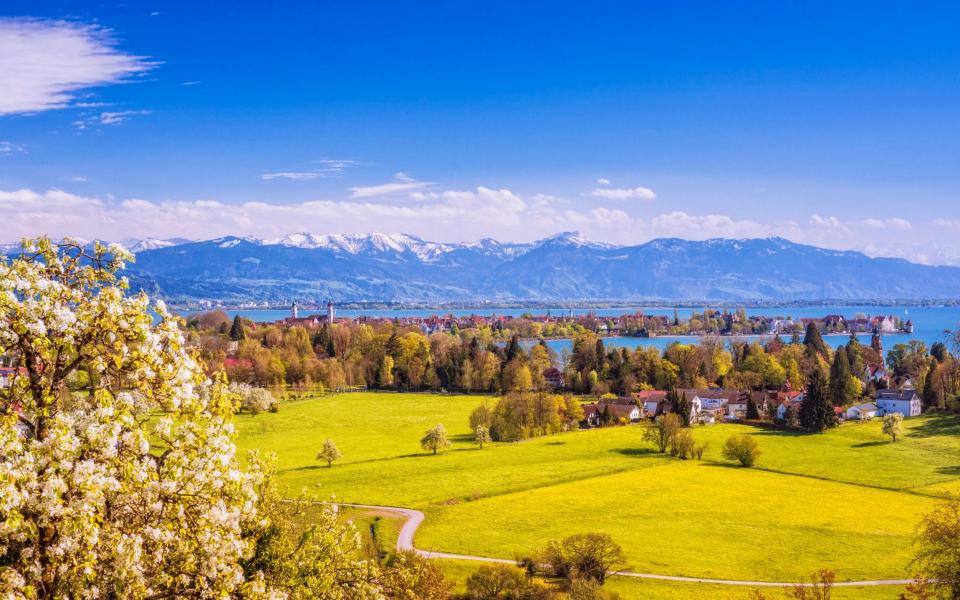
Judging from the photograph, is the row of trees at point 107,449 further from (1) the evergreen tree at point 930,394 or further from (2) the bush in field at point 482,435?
(1) the evergreen tree at point 930,394

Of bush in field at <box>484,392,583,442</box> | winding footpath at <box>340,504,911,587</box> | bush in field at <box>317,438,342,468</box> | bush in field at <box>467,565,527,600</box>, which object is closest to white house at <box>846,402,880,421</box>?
bush in field at <box>484,392,583,442</box>

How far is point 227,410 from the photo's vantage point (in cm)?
884

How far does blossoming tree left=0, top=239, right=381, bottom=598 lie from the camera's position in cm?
773

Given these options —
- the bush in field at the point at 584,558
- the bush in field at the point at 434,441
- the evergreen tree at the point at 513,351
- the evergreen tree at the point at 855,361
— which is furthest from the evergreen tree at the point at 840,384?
the bush in field at the point at 584,558

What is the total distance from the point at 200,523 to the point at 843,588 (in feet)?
115

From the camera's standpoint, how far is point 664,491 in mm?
56594

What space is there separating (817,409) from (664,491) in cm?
3539

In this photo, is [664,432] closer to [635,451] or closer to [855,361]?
[635,451]

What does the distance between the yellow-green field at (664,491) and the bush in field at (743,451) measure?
37.0 inches

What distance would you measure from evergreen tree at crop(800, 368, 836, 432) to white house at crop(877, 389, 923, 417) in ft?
53.6

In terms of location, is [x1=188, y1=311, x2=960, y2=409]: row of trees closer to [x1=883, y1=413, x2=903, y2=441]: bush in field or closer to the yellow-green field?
[x1=883, y1=413, x2=903, y2=441]: bush in field

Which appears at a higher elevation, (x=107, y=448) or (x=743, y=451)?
(x=107, y=448)

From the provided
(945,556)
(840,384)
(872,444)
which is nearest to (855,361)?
(840,384)

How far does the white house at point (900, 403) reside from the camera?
9469 centimetres
